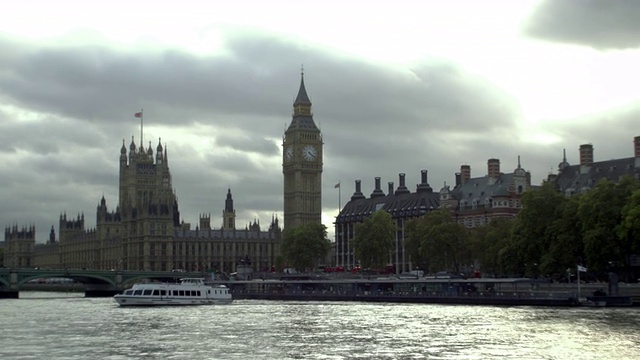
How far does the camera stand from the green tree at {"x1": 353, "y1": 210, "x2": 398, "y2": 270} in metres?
142

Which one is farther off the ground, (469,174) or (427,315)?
(469,174)

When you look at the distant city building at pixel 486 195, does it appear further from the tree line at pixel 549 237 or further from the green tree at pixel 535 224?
the green tree at pixel 535 224

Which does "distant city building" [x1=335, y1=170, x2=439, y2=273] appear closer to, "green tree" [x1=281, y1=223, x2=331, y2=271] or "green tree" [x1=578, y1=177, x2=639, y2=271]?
Result: "green tree" [x1=281, y1=223, x2=331, y2=271]

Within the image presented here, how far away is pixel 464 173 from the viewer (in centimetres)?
15500

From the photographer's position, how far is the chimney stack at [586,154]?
423 ft

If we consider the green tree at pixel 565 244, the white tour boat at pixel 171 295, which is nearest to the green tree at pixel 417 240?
the white tour boat at pixel 171 295

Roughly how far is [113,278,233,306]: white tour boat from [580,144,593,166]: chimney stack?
49.3 meters

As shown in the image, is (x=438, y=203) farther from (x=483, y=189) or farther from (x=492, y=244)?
(x=492, y=244)

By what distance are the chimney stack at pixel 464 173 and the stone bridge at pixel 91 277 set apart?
45.9m

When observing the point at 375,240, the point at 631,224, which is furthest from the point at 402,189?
the point at 631,224

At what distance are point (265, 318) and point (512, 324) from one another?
21.1 meters

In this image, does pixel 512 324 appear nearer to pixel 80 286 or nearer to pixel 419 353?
pixel 419 353

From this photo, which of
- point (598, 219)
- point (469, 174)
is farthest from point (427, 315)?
point (469, 174)

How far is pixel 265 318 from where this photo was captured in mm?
77812
